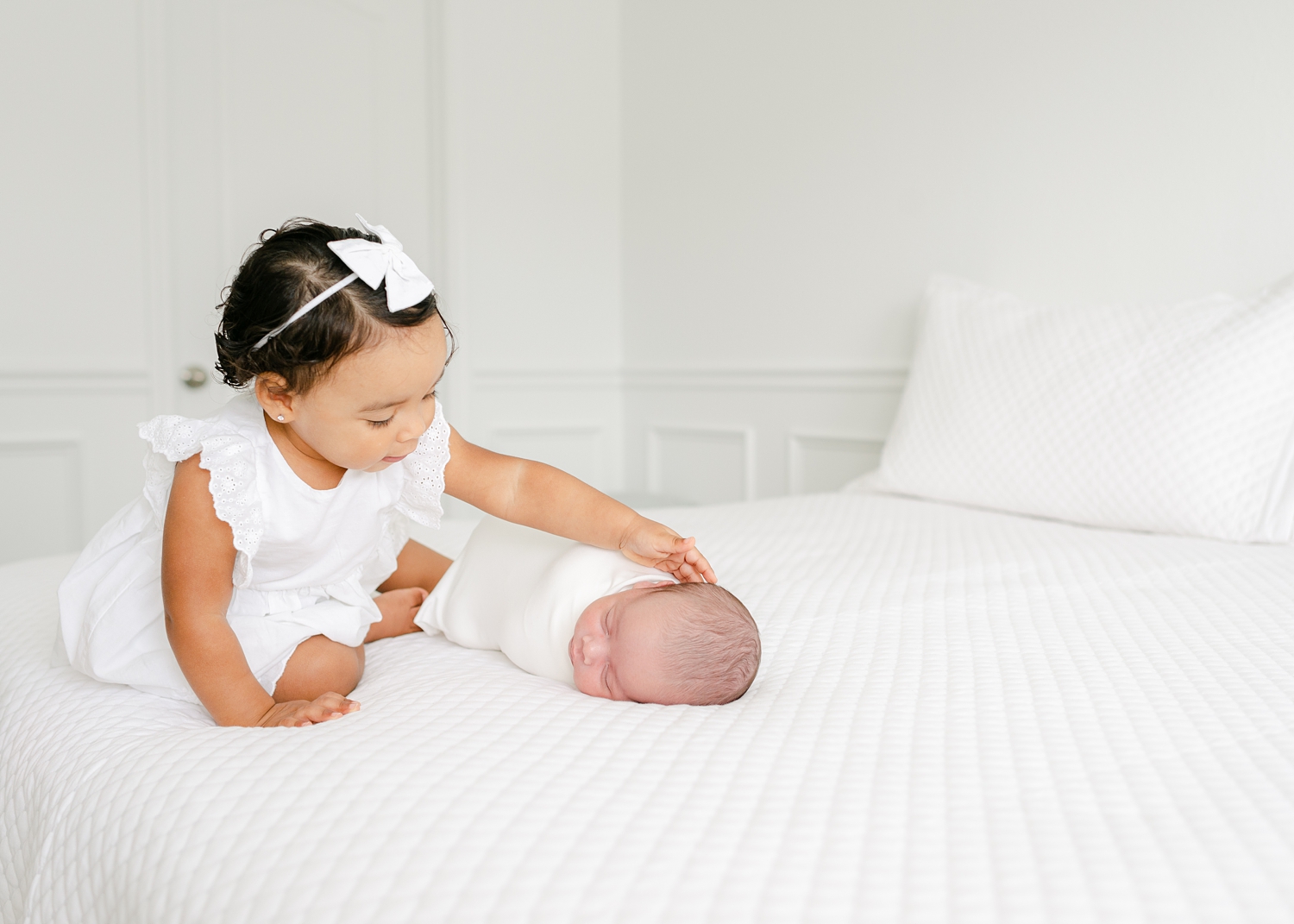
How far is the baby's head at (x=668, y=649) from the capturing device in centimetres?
86

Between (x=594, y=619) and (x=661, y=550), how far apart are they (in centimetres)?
14

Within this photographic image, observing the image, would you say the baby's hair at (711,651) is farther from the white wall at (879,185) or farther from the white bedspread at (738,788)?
the white wall at (879,185)

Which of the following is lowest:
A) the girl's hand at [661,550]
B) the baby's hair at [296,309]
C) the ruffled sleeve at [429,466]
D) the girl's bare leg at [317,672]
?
the girl's bare leg at [317,672]

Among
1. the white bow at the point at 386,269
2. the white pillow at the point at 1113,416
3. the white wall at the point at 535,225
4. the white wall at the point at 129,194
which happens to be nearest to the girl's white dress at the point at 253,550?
the white bow at the point at 386,269

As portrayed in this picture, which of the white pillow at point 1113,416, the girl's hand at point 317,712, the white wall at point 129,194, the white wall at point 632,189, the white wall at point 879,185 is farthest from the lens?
the white wall at point 129,194

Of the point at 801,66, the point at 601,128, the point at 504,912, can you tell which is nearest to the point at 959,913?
the point at 504,912

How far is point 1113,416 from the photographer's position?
1.61m

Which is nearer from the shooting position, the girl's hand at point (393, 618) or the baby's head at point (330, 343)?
the baby's head at point (330, 343)

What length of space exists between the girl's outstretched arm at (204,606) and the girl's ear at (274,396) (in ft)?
0.28

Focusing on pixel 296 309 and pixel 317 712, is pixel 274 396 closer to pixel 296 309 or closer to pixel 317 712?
pixel 296 309

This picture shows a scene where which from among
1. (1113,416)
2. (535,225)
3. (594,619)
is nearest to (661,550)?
(594,619)

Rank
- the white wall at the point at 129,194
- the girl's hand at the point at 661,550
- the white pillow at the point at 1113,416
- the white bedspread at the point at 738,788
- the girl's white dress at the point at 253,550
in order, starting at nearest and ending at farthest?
→ the white bedspread at the point at 738,788 → the girl's white dress at the point at 253,550 → the girl's hand at the point at 661,550 → the white pillow at the point at 1113,416 → the white wall at the point at 129,194

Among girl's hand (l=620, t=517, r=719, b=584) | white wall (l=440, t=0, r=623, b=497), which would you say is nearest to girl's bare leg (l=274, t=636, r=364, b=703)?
girl's hand (l=620, t=517, r=719, b=584)

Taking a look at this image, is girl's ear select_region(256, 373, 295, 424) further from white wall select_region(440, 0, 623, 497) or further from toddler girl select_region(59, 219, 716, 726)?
white wall select_region(440, 0, 623, 497)
